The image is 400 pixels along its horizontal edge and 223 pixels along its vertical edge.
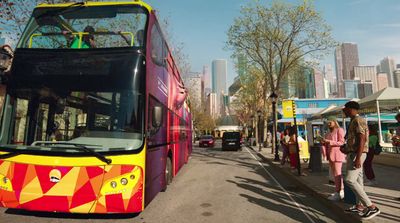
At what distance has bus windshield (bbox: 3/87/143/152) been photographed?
4.55 meters

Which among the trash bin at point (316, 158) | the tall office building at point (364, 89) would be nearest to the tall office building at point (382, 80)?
the tall office building at point (364, 89)

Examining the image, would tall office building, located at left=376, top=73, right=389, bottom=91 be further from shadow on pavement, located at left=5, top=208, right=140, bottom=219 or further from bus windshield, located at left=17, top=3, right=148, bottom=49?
shadow on pavement, located at left=5, top=208, right=140, bottom=219

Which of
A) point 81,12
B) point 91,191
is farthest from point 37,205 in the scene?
point 81,12

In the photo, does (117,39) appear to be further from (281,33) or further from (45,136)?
(281,33)

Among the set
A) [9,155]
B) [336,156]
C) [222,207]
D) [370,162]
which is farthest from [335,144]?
[9,155]

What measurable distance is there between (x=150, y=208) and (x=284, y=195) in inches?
144

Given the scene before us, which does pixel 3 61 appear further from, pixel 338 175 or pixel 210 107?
pixel 210 107

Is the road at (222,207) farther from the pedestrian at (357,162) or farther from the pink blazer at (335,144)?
the pink blazer at (335,144)

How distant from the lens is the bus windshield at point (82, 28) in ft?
17.0

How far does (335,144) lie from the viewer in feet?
21.5

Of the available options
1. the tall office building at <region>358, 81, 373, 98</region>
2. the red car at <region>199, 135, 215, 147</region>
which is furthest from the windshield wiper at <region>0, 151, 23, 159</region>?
the tall office building at <region>358, 81, 373, 98</region>

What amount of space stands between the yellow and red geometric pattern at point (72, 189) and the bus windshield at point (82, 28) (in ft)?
7.41

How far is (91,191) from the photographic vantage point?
4.31 m

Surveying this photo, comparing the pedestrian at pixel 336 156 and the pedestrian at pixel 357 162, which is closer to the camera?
the pedestrian at pixel 357 162
